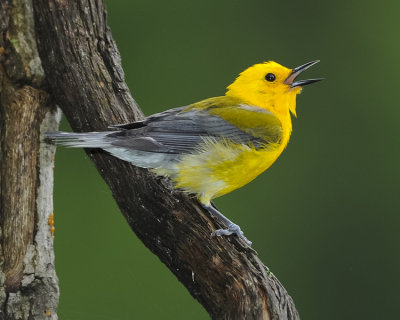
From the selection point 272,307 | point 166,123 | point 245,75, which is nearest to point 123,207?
point 166,123

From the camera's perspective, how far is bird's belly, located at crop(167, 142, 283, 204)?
12.4ft

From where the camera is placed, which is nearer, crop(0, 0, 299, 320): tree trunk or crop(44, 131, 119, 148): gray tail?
crop(44, 131, 119, 148): gray tail

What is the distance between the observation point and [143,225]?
3.71m

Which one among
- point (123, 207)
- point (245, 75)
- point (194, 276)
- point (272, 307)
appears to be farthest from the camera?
point (245, 75)

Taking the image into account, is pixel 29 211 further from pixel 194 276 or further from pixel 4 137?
pixel 194 276

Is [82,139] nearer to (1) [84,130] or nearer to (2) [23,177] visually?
(1) [84,130]

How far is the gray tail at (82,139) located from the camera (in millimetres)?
3457

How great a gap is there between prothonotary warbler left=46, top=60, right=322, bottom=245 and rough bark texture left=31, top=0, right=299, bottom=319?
0.12 metres

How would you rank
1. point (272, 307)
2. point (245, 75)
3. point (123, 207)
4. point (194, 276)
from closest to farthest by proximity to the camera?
point (272, 307), point (194, 276), point (123, 207), point (245, 75)

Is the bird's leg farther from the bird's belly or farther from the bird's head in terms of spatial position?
the bird's head

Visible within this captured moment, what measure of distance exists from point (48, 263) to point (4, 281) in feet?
0.90

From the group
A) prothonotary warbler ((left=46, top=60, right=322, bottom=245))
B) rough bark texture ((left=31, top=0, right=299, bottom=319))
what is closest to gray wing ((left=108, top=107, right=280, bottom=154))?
prothonotary warbler ((left=46, top=60, right=322, bottom=245))

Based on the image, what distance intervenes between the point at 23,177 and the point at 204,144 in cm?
108

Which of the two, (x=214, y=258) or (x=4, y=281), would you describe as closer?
(x=214, y=258)
